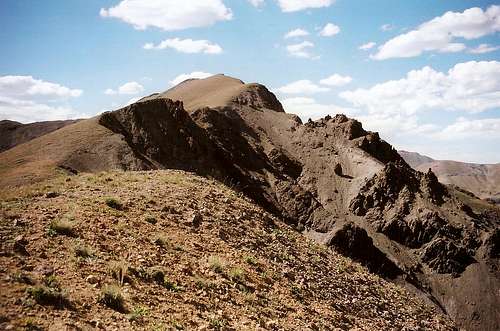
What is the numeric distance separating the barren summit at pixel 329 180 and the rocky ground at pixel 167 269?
28.3 m

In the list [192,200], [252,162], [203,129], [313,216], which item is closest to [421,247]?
[313,216]

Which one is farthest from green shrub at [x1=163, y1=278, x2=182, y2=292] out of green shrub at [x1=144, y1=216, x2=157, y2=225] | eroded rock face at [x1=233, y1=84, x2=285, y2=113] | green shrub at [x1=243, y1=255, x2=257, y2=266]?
eroded rock face at [x1=233, y1=84, x2=285, y2=113]

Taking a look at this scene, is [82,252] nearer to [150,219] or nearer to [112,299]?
[112,299]

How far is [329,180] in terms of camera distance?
76.4 meters

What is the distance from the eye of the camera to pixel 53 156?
43.1m

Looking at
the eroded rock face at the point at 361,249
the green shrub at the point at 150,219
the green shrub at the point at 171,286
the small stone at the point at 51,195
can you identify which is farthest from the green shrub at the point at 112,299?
the eroded rock face at the point at 361,249

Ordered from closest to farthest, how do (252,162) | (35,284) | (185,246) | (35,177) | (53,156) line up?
(35,284) < (185,246) < (35,177) < (53,156) < (252,162)

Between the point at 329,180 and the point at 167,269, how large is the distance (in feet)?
219

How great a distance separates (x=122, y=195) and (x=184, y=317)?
7.93 metres

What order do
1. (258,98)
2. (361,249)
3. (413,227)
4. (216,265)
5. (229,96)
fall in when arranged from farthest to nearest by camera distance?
(258,98) → (229,96) → (413,227) → (361,249) → (216,265)

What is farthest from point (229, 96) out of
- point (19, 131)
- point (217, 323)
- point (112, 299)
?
point (112, 299)

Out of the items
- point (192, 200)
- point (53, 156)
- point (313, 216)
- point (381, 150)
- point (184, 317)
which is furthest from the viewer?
point (381, 150)

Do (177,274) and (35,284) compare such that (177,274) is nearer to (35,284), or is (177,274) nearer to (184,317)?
(184,317)

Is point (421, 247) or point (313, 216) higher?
point (313, 216)
